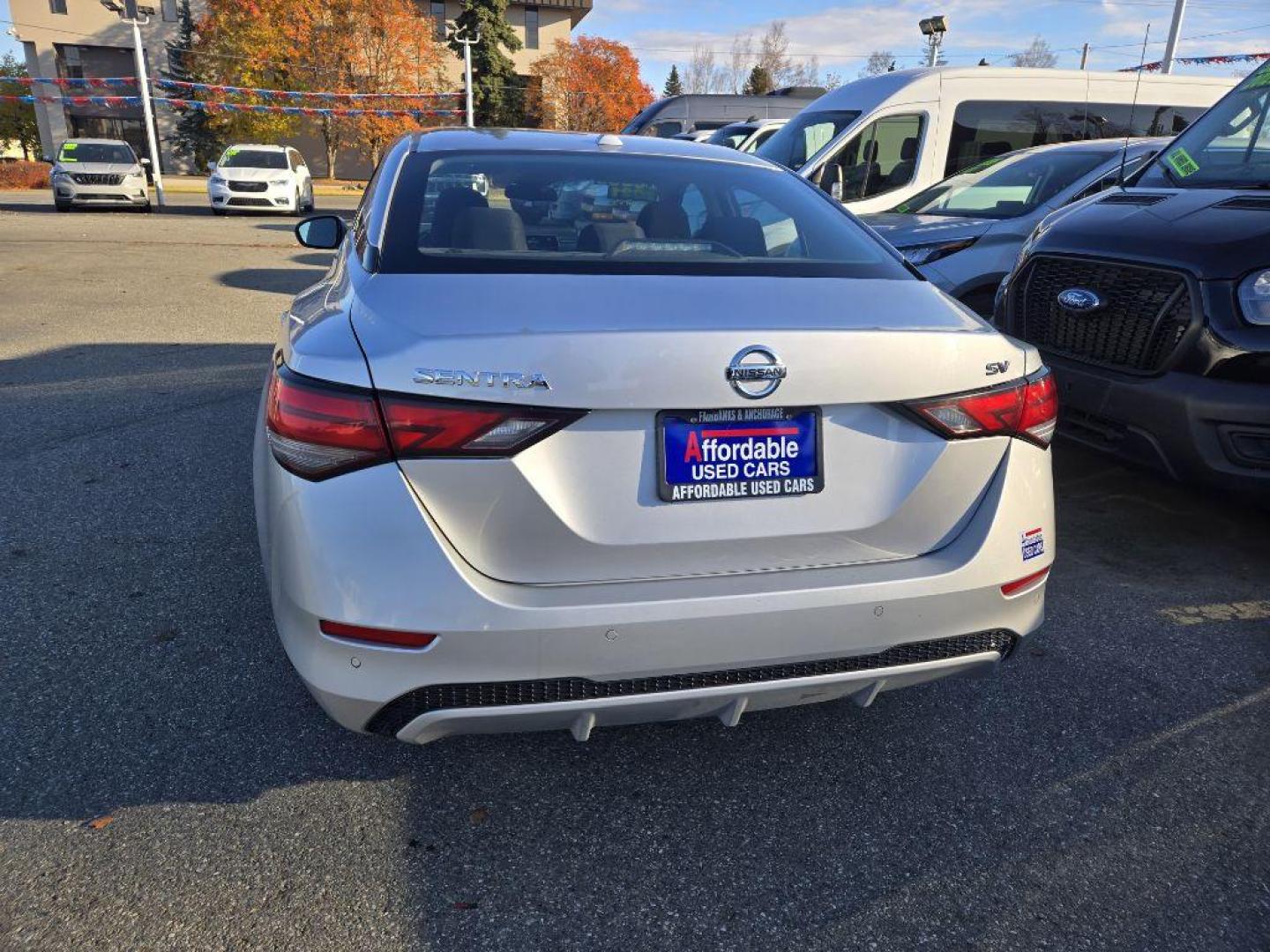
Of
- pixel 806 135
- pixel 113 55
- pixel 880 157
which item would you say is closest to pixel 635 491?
pixel 880 157

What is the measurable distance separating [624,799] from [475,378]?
47.8 inches

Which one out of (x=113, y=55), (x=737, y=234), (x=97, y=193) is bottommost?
(x=97, y=193)

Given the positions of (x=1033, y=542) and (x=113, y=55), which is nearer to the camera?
(x=1033, y=542)

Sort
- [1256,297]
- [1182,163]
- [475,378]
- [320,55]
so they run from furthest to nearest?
[320,55] < [1182,163] < [1256,297] < [475,378]

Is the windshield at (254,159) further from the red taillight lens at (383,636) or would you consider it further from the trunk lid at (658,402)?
the red taillight lens at (383,636)

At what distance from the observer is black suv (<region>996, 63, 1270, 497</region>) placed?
3346 mm

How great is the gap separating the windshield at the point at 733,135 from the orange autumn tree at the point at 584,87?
38994 millimetres

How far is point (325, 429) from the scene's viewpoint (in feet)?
5.93

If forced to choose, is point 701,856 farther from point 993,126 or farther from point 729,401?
point 993,126

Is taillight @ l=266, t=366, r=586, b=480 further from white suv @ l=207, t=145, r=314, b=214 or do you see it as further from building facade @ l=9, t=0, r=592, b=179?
building facade @ l=9, t=0, r=592, b=179

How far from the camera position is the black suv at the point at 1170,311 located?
335 cm

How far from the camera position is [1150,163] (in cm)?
493

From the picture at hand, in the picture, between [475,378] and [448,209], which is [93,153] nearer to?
[448,209]

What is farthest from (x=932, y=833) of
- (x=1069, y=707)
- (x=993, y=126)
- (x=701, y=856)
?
(x=993, y=126)
